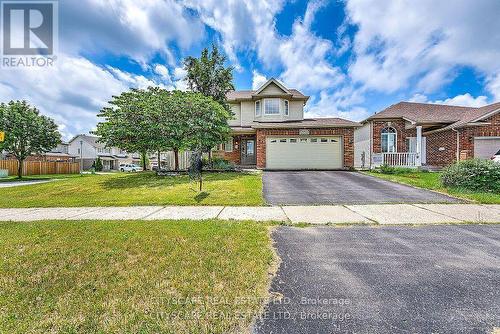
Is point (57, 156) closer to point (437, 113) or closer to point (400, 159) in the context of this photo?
point (400, 159)

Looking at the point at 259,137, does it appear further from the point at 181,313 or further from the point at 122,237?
the point at 181,313

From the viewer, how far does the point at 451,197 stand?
8.40 meters

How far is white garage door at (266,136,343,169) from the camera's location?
17172 millimetres

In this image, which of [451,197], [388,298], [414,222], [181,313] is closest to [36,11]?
[181,313]

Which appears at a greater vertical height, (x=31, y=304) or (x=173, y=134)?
(x=173, y=134)

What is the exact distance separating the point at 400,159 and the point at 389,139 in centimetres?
181

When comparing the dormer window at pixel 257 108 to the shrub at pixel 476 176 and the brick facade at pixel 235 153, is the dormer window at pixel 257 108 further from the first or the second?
the shrub at pixel 476 176

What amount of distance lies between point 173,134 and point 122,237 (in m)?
10.2

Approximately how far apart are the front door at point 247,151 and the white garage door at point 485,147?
15.9 m

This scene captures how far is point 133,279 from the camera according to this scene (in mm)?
2939

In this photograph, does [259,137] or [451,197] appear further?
[259,137]

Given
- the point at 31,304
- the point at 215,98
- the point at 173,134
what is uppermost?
the point at 215,98

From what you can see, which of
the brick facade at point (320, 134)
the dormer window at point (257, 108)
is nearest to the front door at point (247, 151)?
the dormer window at point (257, 108)

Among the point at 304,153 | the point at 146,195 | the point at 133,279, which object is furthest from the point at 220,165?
the point at 133,279
